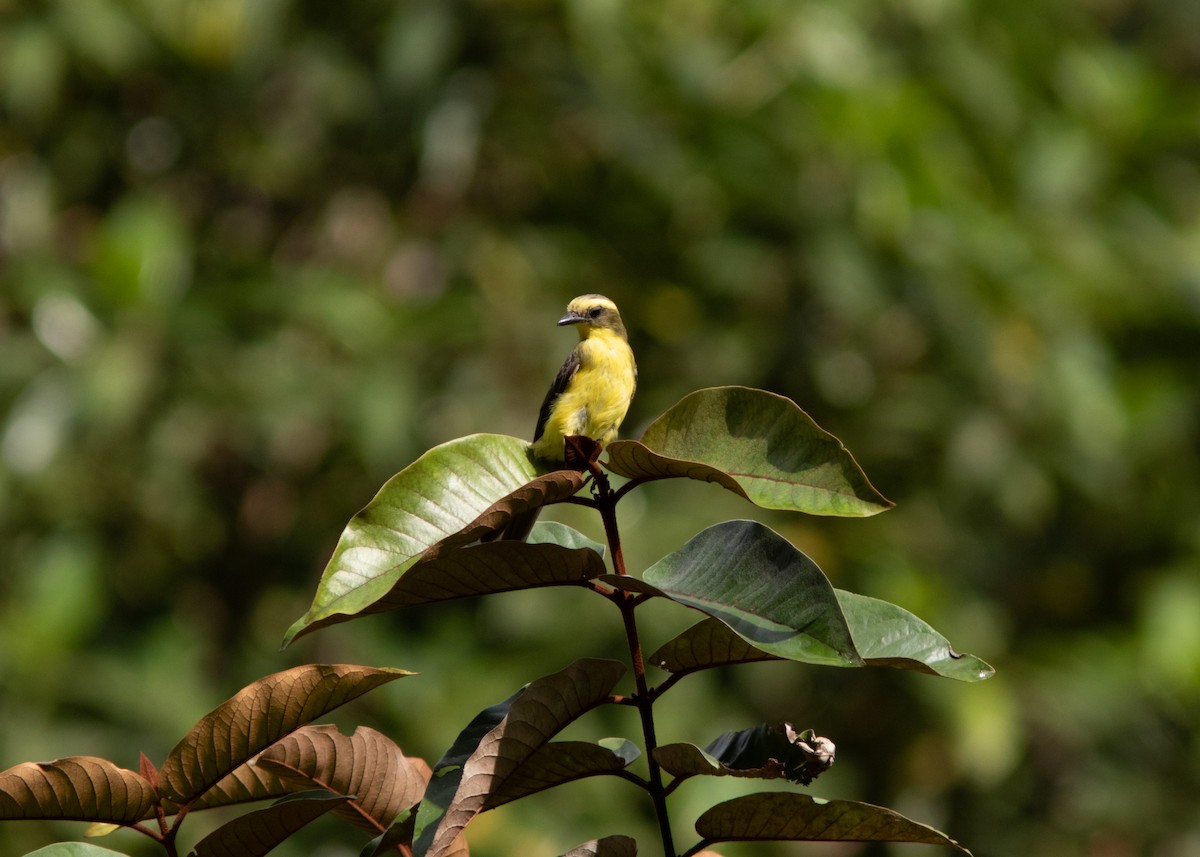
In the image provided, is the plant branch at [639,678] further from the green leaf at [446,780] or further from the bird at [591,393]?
the bird at [591,393]

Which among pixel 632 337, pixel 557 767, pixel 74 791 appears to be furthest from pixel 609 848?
pixel 632 337

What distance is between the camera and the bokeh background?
4.53 meters

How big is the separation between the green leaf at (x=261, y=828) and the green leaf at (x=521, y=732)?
150 millimetres

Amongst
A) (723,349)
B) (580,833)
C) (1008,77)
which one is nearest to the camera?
(580,833)

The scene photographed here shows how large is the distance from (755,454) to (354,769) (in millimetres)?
525

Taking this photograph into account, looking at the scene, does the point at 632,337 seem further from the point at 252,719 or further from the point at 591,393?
the point at 252,719

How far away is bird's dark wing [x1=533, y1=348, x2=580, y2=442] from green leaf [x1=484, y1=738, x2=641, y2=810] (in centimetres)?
107

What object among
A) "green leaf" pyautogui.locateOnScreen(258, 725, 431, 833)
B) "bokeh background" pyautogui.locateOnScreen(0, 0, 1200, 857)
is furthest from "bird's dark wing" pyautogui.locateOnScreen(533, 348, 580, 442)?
"bokeh background" pyautogui.locateOnScreen(0, 0, 1200, 857)

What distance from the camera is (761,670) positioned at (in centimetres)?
482

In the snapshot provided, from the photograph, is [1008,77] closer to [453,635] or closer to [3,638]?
[453,635]

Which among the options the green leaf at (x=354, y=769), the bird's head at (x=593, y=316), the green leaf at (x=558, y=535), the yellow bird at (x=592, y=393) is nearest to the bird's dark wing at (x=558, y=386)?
the yellow bird at (x=592, y=393)

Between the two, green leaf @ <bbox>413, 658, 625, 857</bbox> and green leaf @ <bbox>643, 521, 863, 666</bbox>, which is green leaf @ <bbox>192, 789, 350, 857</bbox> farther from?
green leaf @ <bbox>643, 521, 863, 666</bbox>

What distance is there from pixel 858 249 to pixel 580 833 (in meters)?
2.21

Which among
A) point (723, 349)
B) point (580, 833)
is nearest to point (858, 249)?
point (723, 349)
